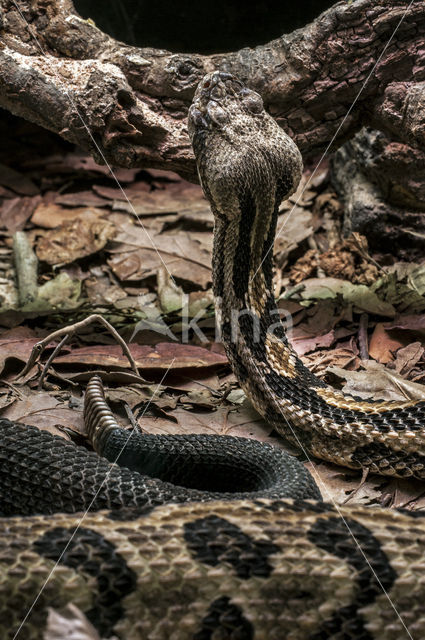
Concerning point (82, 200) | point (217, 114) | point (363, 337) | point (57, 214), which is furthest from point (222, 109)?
point (82, 200)

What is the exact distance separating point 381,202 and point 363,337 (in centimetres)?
189

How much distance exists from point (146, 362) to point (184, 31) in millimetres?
Result: 2384

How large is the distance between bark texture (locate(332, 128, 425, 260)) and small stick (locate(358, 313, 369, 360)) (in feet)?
4.12

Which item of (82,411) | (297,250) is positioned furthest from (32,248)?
(82,411)

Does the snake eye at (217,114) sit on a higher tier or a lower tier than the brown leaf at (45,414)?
higher

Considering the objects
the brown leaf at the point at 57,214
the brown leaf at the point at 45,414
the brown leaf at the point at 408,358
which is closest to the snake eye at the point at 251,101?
the brown leaf at the point at 408,358

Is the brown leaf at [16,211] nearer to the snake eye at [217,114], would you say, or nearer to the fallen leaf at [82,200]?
the fallen leaf at [82,200]

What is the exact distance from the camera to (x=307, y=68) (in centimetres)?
477

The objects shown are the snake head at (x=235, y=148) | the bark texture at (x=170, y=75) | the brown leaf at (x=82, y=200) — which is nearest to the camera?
the snake head at (x=235, y=148)

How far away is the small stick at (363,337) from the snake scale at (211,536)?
84 cm

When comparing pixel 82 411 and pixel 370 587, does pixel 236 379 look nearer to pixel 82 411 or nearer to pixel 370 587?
pixel 82 411

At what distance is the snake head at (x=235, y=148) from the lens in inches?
152

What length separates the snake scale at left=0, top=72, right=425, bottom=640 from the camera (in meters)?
2.14

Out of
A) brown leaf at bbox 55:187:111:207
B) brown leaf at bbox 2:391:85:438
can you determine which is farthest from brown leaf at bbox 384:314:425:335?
brown leaf at bbox 55:187:111:207
